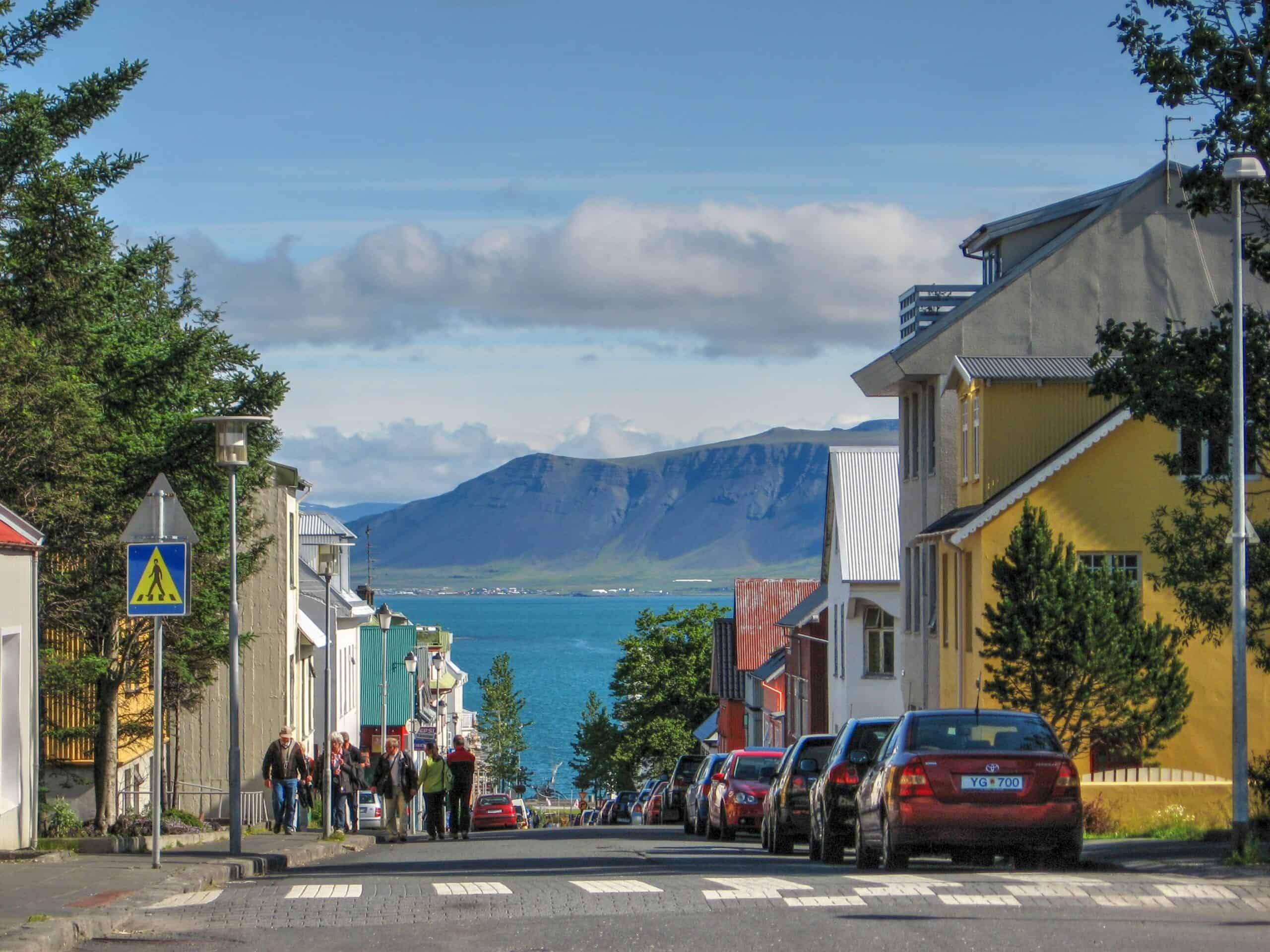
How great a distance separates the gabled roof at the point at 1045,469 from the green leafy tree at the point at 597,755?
194 feet

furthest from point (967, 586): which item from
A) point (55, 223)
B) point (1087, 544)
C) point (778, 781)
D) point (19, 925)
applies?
point (19, 925)

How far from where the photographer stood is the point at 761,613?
Answer: 74188 millimetres

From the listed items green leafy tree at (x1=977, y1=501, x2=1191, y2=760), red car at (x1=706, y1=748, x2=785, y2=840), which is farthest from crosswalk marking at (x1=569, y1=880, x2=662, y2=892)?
green leafy tree at (x1=977, y1=501, x2=1191, y2=760)

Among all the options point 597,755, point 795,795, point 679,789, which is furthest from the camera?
point 597,755

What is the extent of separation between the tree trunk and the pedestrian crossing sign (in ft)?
40.5

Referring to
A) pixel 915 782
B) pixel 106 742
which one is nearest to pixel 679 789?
pixel 106 742

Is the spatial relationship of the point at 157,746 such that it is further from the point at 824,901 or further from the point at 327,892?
the point at 824,901

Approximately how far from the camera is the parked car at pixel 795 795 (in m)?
23.0

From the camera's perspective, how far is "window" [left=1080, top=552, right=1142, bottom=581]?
32062mm

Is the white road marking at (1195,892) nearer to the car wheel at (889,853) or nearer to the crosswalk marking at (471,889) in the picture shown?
the car wheel at (889,853)

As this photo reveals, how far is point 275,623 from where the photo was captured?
1684 inches

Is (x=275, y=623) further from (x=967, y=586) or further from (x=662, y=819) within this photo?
(x=967, y=586)

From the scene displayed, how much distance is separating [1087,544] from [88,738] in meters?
18.6

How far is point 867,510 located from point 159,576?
118 ft
